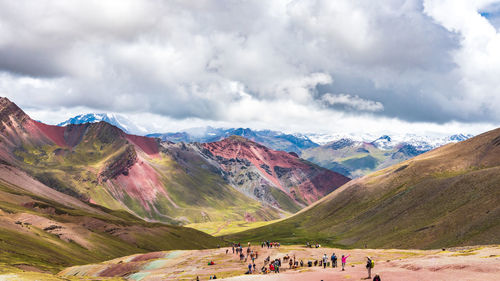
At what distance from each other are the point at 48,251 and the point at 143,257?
51.5 m

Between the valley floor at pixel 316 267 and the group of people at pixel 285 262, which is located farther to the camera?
the group of people at pixel 285 262

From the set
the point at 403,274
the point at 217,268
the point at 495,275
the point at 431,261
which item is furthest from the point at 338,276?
the point at 217,268

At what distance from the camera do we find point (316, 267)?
307 ft

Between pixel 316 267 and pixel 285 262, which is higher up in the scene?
pixel 316 267

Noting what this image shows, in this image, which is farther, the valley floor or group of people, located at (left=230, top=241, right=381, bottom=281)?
group of people, located at (left=230, top=241, right=381, bottom=281)

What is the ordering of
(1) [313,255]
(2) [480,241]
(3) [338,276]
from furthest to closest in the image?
(2) [480,241], (1) [313,255], (3) [338,276]

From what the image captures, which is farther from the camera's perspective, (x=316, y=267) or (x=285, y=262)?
(x=285, y=262)

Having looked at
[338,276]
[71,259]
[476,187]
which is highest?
[476,187]

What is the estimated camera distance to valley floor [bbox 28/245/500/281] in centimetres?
6328

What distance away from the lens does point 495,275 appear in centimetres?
5584

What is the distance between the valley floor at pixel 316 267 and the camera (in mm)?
63281

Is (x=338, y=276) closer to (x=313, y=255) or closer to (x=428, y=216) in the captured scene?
(x=313, y=255)

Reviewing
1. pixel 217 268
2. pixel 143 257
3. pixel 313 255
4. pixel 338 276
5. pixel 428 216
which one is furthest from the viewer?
pixel 428 216

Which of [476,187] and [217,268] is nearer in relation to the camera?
[217,268]
